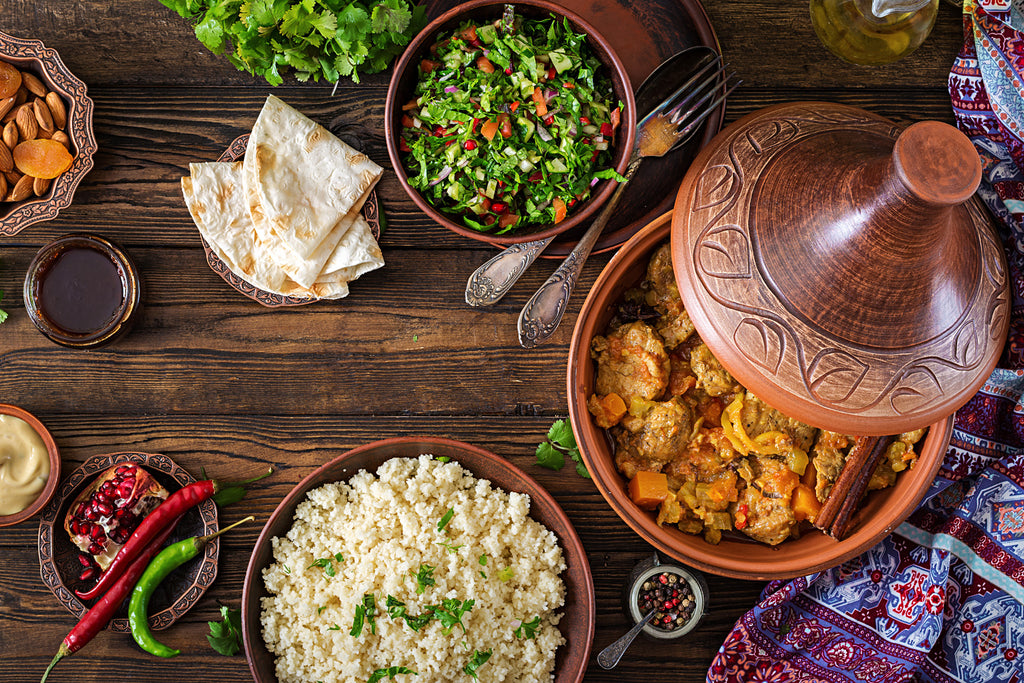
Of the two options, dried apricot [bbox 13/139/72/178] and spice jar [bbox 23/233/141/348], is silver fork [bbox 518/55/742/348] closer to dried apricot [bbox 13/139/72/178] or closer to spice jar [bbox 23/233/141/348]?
spice jar [bbox 23/233/141/348]

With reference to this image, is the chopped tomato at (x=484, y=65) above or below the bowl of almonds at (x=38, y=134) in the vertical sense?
above

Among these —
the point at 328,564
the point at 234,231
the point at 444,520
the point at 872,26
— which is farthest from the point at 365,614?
the point at 872,26

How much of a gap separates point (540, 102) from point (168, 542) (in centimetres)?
192

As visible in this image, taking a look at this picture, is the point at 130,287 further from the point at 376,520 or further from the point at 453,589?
the point at 453,589

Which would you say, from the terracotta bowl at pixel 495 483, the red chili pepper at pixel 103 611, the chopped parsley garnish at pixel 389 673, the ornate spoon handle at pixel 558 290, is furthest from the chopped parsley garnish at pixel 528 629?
the red chili pepper at pixel 103 611

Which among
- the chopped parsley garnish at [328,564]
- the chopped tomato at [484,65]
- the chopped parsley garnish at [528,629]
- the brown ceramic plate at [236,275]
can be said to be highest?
the chopped tomato at [484,65]

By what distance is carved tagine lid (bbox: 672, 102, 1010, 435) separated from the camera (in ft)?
5.15

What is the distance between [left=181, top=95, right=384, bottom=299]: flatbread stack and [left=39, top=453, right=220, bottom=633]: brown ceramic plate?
739 mm

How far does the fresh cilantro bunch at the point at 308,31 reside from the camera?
2.04 metres

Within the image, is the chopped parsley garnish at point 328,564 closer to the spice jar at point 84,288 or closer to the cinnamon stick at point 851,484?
the spice jar at point 84,288

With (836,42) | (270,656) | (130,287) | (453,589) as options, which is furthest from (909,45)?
(270,656)

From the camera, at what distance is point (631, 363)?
7.07 feet

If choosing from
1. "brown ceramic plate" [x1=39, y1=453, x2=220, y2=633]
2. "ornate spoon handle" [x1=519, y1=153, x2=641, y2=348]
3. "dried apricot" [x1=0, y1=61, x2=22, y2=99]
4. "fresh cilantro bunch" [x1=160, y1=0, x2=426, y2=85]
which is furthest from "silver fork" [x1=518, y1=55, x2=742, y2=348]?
"dried apricot" [x1=0, y1=61, x2=22, y2=99]

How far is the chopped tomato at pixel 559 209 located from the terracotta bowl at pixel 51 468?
181 centimetres
